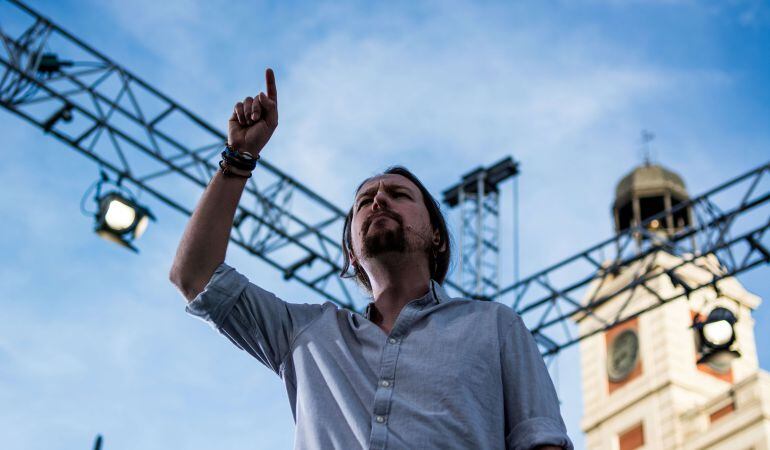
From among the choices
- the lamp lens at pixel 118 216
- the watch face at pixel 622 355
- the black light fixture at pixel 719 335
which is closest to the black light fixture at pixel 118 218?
the lamp lens at pixel 118 216

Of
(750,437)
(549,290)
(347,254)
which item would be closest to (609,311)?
(750,437)

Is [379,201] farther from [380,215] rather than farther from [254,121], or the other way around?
[254,121]

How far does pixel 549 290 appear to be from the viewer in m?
10.1

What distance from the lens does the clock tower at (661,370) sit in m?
22.7

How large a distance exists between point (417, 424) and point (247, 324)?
0.45 metres

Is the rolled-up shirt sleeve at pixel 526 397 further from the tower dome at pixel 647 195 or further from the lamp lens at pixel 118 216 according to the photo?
the tower dome at pixel 647 195

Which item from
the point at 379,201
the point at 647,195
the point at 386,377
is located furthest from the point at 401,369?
the point at 647,195

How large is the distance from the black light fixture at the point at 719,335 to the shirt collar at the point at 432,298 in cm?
728

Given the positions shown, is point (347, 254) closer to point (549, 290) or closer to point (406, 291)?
point (406, 291)

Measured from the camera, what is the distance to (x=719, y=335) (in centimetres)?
908

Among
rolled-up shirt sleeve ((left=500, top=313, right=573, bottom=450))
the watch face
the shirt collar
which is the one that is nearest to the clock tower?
the watch face

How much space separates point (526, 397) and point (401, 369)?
0.24m

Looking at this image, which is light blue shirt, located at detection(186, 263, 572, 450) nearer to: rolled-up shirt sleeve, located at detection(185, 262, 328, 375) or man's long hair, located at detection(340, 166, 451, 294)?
rolled-up shirt sleeve, located at detection(185, 262, 328, 375)

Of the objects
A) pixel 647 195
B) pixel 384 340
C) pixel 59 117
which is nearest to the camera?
pixel 384 340
